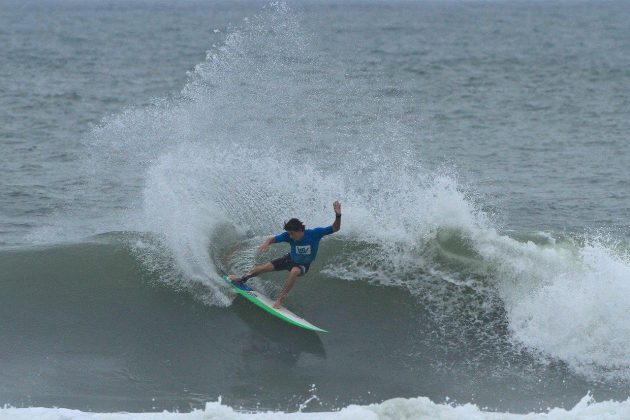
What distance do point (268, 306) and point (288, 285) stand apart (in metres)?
0.45

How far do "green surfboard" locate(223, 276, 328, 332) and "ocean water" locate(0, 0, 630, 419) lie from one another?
15cm

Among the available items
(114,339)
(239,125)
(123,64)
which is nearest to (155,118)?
(239,125)

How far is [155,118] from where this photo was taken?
16.4 m

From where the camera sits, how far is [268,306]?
12.1 meters

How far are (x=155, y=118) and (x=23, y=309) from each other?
210 inches

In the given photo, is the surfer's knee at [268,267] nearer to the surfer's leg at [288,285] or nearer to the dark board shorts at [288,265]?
the dark board shorts at [288,265]

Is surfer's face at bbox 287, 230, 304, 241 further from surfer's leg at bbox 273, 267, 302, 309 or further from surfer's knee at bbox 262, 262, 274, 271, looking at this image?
surfer's knee at bbox 262, 262, 274, 271

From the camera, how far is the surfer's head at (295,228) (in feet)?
38.0

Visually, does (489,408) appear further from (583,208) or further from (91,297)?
(583,208)

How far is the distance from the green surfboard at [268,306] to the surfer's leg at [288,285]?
96 millimetres

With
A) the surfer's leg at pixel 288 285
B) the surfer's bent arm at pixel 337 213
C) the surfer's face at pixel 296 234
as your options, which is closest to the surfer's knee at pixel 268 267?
the surfer's leg at pixel 288 285

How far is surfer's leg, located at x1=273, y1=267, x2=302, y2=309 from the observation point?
11891 millimetres

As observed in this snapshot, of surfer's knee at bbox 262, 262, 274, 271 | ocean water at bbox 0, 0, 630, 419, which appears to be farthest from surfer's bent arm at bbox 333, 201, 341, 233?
ocean water at bbox 0, 0, 630, 419

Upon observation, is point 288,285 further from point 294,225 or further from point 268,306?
point 294,225
